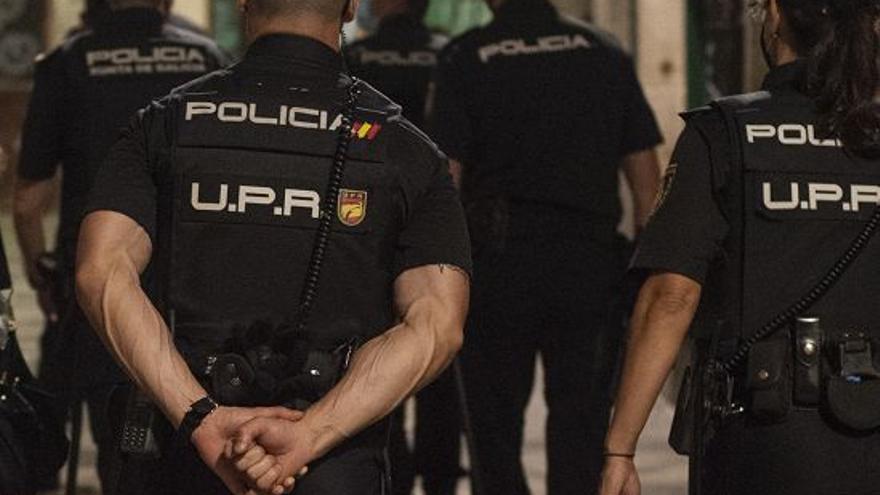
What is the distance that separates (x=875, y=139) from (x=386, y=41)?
4279mm

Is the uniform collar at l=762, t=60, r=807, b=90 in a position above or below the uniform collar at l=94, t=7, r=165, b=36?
above

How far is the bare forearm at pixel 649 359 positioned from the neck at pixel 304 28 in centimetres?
86

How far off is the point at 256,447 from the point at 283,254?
421mm

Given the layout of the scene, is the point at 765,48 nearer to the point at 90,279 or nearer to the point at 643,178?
the point at 90,279

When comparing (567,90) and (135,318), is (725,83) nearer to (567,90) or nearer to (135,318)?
(567,90)

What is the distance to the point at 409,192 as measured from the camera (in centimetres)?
463

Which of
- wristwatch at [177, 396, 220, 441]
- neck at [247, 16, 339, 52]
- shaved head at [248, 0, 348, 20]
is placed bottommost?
wristwatch at [177, 396, 220, 441]

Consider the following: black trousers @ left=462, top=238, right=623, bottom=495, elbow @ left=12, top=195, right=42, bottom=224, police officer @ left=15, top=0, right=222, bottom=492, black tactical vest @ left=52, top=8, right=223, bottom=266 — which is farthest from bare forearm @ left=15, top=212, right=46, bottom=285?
black trousers @ left=462, top=238, right=623, bottom=495

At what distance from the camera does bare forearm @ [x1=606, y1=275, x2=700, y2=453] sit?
4945 mm

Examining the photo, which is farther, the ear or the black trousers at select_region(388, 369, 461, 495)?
the black trousers at select_region(388, 369, 461, 495)

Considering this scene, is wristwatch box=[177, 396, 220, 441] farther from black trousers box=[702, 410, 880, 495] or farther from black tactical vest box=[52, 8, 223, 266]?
black tactical vest box=[52, 8, 223, 266]

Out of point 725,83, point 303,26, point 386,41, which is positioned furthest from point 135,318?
point 725,83

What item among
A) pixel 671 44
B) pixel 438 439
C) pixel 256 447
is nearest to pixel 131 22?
pixel 438 439

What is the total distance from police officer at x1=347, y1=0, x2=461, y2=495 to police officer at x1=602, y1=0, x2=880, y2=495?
122 inches
